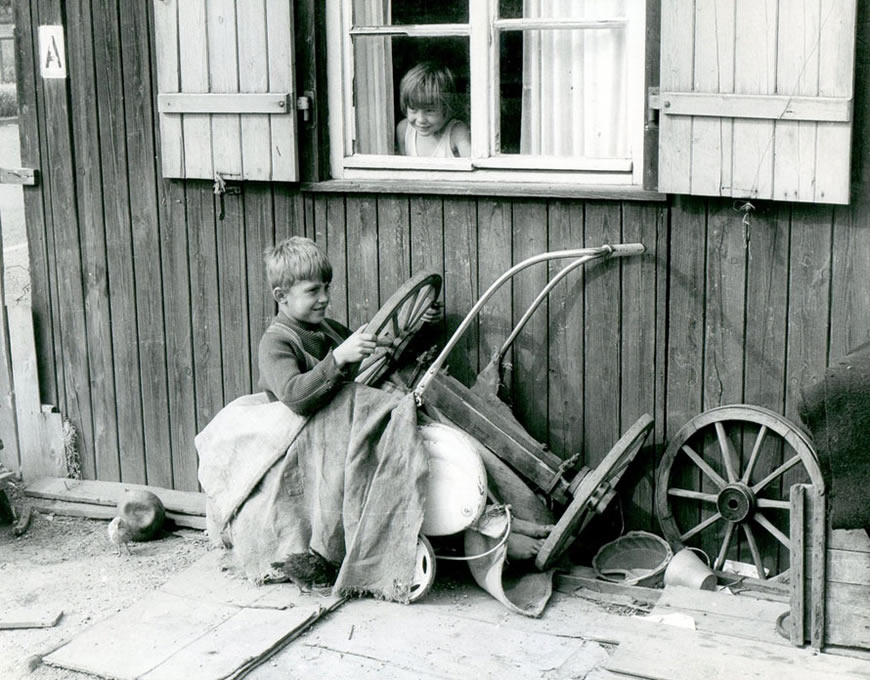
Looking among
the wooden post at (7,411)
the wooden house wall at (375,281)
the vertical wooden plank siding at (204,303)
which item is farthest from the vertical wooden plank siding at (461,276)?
the wooden post at (7,411)

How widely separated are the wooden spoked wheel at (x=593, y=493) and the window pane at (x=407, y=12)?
6.09 feet

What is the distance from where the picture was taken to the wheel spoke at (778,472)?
4777 mm

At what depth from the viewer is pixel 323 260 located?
5.01m

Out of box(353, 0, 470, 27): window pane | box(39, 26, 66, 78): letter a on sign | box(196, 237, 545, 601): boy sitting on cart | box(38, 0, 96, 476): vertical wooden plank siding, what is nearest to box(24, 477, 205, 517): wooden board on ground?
box(38, 0, 96, 476): vertical wooden plank siding

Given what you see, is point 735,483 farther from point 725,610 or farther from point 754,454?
point 725,610

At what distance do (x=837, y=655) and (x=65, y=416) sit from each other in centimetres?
425

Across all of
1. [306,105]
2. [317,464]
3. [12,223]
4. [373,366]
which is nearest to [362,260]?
[373,366]

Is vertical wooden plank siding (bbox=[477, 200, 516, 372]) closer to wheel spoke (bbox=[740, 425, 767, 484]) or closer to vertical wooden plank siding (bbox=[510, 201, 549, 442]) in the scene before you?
vertical wooden plank siding (bbox=[510, 201, 549, 442])

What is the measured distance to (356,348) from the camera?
475 cm

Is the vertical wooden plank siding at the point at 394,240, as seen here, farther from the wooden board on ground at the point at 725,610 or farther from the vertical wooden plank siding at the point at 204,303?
the wooden board on ground at the point at 725,610

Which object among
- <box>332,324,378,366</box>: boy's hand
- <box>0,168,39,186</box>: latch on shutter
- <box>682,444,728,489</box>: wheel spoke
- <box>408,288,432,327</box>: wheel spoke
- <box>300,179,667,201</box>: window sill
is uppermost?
<box>0,168,39,186</box>: latch on shutter

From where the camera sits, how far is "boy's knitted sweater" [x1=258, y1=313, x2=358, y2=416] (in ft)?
15.8

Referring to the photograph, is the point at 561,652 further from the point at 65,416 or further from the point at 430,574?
the point at 65,416

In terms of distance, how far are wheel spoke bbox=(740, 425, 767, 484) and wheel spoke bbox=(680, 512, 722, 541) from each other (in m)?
0.20
